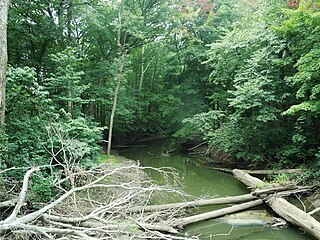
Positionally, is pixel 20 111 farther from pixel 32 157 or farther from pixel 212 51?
pixel 212 51

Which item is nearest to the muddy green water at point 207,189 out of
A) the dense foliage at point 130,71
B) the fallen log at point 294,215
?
the fallen log at point 294,215

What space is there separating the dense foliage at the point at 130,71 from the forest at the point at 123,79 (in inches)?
1.4

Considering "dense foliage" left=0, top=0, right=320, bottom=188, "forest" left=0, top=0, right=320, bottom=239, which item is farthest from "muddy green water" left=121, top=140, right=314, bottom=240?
"dense foliage" left=0, top=0, right=320, bottom=188

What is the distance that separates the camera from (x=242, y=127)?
34.6 feet

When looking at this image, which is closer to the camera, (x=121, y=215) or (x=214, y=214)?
(x=121, y=215)

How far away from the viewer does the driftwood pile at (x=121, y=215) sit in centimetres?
320

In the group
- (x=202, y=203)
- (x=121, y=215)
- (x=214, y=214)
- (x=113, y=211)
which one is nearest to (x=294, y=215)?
(x=214, y=214)

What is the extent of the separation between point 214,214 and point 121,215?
214 centimetres

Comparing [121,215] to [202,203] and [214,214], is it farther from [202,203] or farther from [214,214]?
[202,203]

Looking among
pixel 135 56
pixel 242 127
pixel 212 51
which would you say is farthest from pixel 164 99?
pixel 242 127

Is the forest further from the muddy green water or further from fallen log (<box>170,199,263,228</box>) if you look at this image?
the muddy green water

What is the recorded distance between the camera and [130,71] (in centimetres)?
1157

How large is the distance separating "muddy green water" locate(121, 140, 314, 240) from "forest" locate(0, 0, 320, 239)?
131cm

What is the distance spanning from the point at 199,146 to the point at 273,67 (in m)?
7.44
